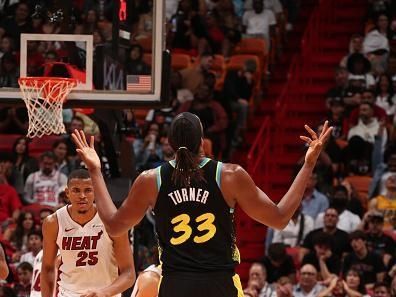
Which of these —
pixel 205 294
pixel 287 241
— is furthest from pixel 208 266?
pixel 287 241

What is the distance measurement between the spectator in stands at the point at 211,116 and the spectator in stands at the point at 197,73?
0.66 metres

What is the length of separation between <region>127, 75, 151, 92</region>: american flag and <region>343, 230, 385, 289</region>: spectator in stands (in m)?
3.97

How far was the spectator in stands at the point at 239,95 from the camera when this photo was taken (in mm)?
15094

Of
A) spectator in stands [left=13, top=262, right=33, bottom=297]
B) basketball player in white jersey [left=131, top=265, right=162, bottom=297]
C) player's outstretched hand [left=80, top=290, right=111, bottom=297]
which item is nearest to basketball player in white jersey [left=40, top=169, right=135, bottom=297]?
basketball player in white jersey [left=131, top=265, right=162, bottom=297]

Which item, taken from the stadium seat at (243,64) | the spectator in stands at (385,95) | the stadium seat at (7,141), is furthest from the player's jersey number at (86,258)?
the stadium seat at (243,64)

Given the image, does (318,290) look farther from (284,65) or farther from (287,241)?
(284,65)

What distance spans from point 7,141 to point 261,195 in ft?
32.9

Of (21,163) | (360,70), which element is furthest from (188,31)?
(21,163)

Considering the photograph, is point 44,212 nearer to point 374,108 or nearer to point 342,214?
point 342,214

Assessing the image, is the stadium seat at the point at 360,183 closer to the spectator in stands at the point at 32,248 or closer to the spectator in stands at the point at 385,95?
the spectator in stands at the point at 385,95

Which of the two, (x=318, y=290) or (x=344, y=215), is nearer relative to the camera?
(x=318, y=290)

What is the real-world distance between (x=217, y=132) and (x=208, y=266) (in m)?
9.28

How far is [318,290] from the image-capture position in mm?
Result: 11312

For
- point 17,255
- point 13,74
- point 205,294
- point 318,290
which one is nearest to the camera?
point 205,294
